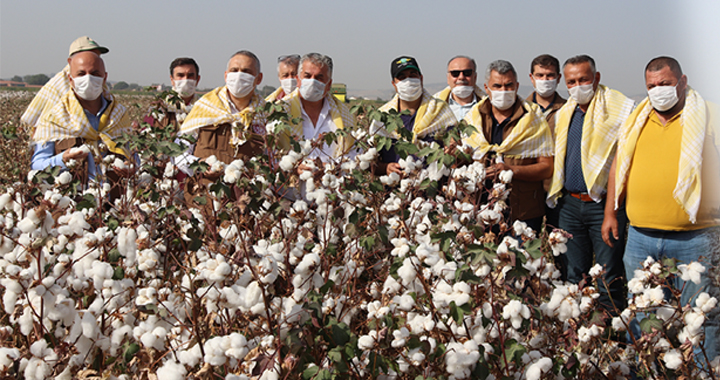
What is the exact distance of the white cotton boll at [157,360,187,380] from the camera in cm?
151

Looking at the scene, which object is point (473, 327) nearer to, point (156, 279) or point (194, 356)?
point (194, 356)

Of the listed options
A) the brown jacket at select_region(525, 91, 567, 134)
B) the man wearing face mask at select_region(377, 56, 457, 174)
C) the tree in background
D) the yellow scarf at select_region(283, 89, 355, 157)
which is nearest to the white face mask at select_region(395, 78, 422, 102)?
the man wearing face mask at select_region(377, 56, 457, 174)

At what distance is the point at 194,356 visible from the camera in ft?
5.12

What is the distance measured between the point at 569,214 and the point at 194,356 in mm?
2678

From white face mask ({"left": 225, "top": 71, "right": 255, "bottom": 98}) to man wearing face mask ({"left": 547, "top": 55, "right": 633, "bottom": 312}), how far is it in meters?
2.06

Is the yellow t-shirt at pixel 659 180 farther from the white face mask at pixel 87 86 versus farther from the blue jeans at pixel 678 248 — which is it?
the white face mask at pixel 87 86

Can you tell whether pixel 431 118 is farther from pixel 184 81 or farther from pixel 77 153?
pixel 184 81

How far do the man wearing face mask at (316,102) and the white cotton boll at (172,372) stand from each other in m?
2.18

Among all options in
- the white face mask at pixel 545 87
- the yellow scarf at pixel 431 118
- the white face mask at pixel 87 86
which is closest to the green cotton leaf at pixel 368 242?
the yellow scarf at pixel 431 118

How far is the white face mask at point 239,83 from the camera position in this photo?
3.66 m

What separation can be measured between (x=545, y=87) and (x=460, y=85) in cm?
81

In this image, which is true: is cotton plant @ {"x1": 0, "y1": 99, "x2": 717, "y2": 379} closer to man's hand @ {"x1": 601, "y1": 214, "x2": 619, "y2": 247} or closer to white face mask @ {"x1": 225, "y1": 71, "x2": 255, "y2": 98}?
man's hand @ {"x1": 601, "y1": 214, "x2": 619, "y2": 247}

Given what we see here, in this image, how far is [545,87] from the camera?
3.88 metres

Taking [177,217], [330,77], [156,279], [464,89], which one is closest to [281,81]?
[330,77]
